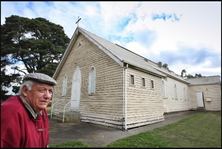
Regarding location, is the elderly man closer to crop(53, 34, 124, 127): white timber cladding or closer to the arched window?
crop(53, 34, 124, 127): white timber cladding

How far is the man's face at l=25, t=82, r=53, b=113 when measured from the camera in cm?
163

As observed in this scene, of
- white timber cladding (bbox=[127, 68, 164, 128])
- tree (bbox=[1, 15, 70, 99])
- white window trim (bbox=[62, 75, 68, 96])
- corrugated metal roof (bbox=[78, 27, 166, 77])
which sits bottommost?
white timber cladding (bbox=[127, 68, 164, 128])

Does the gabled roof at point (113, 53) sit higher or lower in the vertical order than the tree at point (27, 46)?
lower

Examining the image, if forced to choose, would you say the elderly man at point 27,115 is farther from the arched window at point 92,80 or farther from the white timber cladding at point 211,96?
the white timber cladding at point 211,96

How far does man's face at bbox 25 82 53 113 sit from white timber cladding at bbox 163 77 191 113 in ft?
52.8

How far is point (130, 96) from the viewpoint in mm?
8562

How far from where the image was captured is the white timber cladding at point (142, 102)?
850 cm

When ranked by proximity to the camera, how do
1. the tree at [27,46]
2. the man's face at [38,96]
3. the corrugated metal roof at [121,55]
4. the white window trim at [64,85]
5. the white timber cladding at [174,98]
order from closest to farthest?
the man's face at [38,96] < the corrugated metal roof at [121,55] < the white window trim at [64,85] < the white timber cladding at [174,98] < the tree at [27,46]

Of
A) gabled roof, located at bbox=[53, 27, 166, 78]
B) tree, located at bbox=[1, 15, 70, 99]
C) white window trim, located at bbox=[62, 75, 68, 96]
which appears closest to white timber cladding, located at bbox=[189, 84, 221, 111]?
gabled roof, located at bbox=[53, 27, 166, 78]

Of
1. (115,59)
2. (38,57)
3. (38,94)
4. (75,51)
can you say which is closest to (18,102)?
(38,94)

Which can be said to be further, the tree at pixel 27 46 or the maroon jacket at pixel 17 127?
the tree at pixel 27 46

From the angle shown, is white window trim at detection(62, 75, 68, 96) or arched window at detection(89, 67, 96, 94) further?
white window trim at detection(62, 75, 68, 96)

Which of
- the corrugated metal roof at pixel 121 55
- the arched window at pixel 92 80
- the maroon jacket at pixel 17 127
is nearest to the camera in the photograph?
the maroon jacket at pixel 17 127

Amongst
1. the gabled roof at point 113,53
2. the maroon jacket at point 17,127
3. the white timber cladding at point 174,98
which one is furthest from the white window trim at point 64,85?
the maroon jacket at point 17,127
